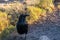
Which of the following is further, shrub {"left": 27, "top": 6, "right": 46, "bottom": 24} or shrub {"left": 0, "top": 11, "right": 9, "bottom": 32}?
shrub {"left": 27, "top": 6, "right": 46, "bottom": 24}

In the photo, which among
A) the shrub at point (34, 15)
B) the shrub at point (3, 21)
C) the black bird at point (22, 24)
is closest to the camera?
the black bird at point (22, 24)

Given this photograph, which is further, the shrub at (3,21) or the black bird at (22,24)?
the shrub at (3,21)

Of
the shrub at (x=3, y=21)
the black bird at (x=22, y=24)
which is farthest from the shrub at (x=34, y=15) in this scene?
the black bird at (x=22, y=24)

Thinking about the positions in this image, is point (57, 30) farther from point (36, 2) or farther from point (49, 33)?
point (36, 2)

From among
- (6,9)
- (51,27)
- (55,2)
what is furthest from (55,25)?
(55,2)

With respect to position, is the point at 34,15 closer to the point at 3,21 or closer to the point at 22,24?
the point at 3,21

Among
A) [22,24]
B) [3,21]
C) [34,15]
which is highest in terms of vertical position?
[22,24]

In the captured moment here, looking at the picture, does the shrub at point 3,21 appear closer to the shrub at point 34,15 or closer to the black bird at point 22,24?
the black bird at point 22,24

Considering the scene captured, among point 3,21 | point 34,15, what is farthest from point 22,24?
point 34,15

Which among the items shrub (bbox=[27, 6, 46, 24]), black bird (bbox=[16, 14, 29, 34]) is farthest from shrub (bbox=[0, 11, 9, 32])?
shrub (bbox=[27, 6, 46, 24])

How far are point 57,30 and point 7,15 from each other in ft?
7.02

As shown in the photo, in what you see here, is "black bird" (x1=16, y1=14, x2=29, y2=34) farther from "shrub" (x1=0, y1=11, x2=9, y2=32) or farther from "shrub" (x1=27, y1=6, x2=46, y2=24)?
"shrub" (x1=27, y1=6, x2=46, y2=24)

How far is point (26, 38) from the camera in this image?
24.0 feet

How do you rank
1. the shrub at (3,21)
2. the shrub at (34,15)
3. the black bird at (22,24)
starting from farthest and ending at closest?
the shrub at (34,15), the shrub at (3,21), the black bird at (22,24)
